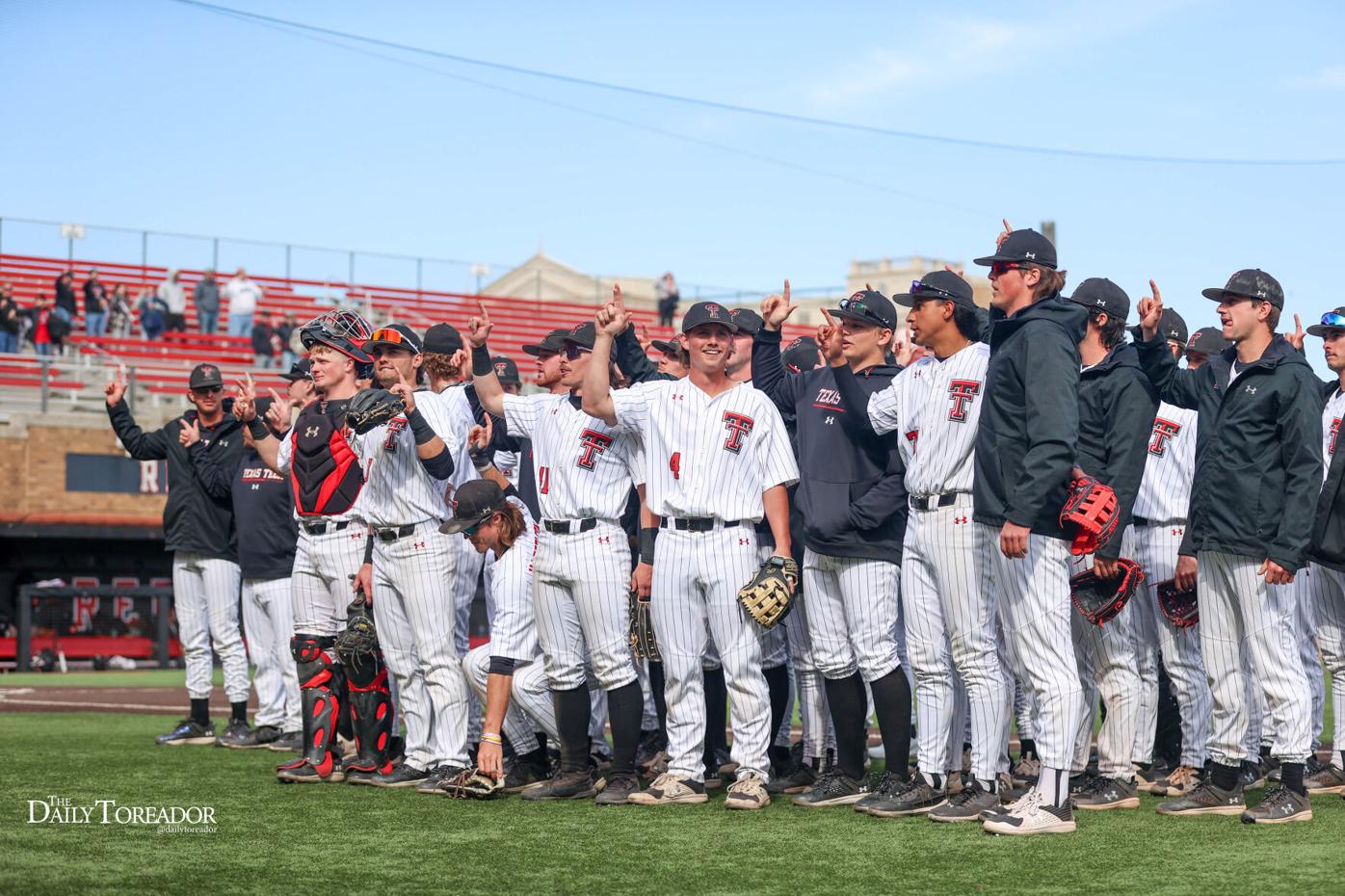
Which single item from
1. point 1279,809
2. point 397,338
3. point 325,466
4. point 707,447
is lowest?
point 1279,809

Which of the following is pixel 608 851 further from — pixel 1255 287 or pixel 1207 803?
pixel 1255 287

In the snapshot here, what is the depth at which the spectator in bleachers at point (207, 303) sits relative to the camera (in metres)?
23.3

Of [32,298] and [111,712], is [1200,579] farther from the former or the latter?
[32,298]

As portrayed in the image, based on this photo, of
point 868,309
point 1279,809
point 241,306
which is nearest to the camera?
point 1279,809

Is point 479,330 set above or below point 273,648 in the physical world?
above

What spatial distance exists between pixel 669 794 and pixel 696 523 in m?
1.16

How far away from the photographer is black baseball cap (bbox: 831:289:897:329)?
6473 mm

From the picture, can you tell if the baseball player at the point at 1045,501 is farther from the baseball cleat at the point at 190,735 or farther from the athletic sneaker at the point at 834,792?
the baseball cleat at the point at 190,735

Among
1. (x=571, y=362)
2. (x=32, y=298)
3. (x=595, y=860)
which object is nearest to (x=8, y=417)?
(x=32, y=298)

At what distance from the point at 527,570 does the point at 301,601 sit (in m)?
1.37

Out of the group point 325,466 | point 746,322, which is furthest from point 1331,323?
point 325,466

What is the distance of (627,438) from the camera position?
6461 mm

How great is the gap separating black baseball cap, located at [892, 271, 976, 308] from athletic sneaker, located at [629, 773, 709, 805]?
225 centimetres

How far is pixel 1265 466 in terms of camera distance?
591 cm
